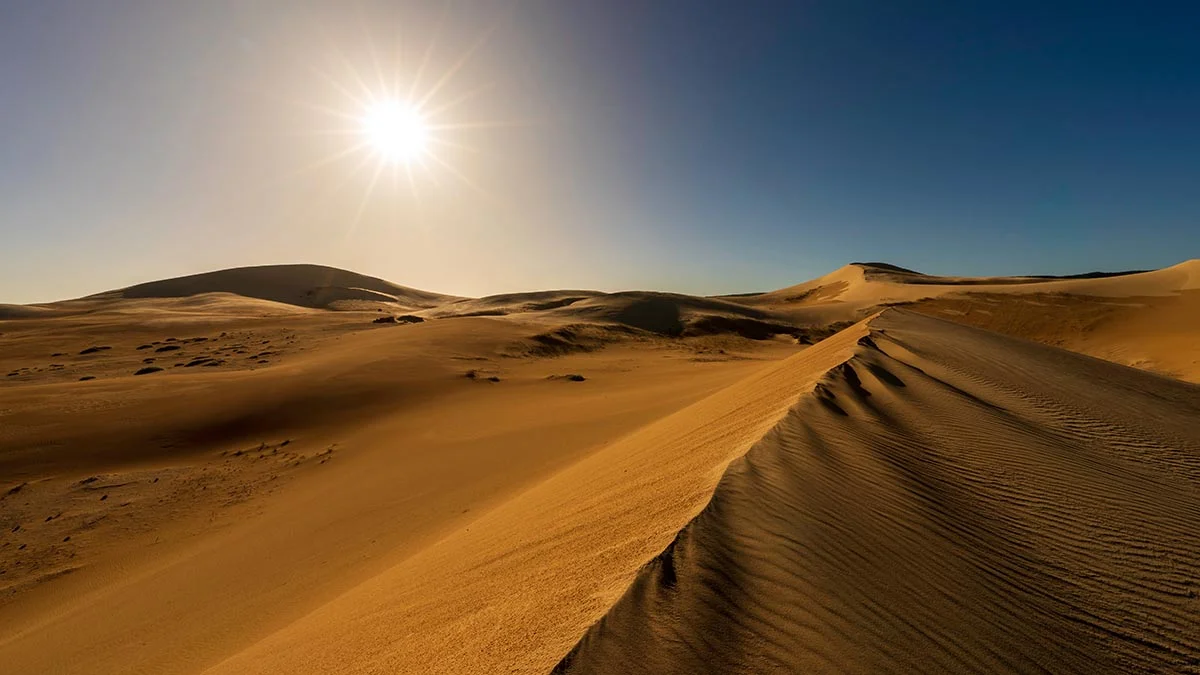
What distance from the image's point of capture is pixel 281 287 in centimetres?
7600

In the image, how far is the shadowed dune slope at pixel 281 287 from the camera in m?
70.7

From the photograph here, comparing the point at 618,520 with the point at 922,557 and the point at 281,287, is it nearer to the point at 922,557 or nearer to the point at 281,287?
the point at 922,557

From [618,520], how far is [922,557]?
5.83ft

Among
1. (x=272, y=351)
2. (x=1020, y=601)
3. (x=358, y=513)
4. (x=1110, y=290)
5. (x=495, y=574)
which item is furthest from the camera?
(x=1110, y=290)

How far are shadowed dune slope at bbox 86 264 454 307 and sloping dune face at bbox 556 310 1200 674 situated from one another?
2935 inches

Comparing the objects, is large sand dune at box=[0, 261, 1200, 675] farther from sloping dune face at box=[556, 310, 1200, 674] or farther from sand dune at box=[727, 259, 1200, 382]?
sand dune at box=[727, 259, 1200, 382]

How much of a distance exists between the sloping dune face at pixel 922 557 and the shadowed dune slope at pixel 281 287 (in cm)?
7454

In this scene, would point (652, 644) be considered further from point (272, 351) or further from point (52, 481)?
point (272, 351)

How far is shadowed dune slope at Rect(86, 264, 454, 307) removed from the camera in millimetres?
70688

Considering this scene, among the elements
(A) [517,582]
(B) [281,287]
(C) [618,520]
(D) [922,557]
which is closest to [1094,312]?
(D) [922,557]

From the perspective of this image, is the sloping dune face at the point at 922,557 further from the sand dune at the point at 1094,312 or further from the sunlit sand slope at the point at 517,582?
the sand dune at the point at 1094,312

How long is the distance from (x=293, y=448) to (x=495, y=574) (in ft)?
28.2

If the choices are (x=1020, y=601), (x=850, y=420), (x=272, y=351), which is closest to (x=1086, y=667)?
(x=1020, y=601)

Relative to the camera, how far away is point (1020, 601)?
262 cm
